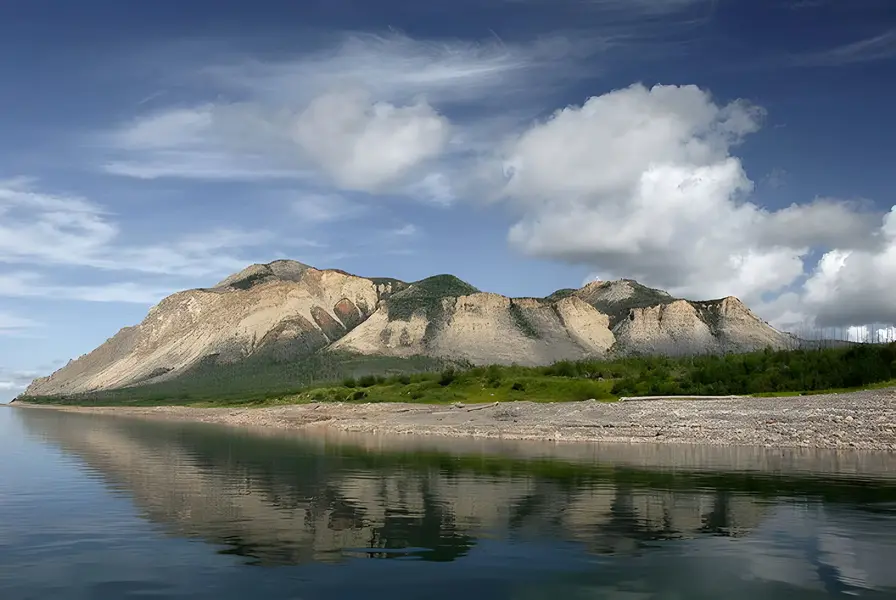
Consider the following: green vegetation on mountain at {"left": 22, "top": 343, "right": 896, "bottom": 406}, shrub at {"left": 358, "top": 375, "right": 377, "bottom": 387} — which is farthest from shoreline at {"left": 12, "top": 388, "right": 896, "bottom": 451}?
shrub at {"left": 358, "top": 375, "right": 377, "bottom": 387}

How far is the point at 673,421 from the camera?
6025 cm

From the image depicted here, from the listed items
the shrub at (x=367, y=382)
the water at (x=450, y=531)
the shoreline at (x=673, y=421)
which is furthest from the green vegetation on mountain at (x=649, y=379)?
the water at (x=450, y=531)

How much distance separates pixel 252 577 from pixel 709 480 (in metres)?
22.3

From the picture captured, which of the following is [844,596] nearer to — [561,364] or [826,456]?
[826,456]

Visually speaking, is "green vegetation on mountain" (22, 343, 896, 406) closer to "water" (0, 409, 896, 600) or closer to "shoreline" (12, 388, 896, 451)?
"shoreline" (12, 388, 896, 451)

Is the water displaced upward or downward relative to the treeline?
downward

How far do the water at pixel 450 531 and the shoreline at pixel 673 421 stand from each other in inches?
515

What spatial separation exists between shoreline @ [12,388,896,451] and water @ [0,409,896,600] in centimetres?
1308

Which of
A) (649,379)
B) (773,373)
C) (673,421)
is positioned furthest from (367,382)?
(673,421)

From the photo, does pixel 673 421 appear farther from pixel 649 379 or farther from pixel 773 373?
pixel 649 379

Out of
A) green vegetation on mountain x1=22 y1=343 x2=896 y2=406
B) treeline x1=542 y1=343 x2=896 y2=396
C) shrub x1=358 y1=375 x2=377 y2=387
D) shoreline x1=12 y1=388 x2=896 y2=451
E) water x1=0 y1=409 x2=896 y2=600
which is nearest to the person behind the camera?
water x1=0 y1=409 x2=896 y2=600

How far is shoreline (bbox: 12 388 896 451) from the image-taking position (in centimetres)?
5050

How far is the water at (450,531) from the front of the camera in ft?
48.4

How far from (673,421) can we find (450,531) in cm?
4396
